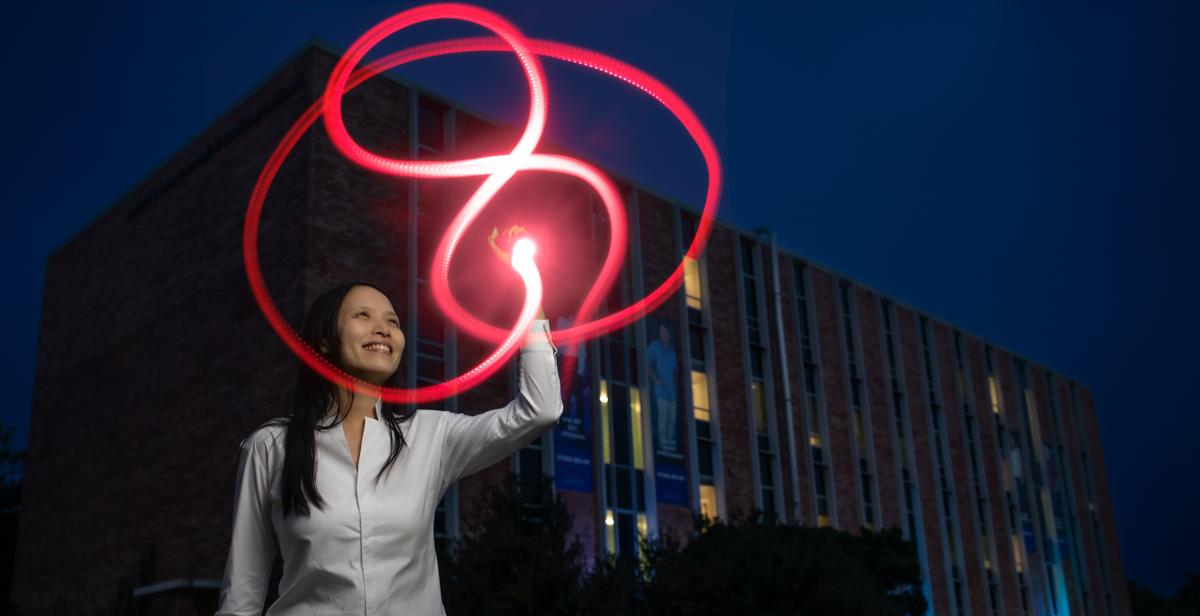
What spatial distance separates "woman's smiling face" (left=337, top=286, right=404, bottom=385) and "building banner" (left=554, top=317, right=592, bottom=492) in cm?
2585

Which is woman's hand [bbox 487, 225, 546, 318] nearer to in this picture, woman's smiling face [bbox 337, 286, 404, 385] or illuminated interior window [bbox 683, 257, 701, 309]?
woman's smiling face [bbox 337, 286, 404, 385]

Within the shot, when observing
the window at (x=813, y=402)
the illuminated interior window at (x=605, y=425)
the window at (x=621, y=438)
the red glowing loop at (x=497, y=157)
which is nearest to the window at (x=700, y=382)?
the window at (x=621, y=438)

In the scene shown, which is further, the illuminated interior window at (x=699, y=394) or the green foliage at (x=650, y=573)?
the illuminated interior window at (x=699, y=394)

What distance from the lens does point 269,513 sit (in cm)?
320

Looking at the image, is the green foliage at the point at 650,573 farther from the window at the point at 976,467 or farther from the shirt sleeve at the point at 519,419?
the window at the point at 976,467

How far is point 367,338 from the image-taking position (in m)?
3.33

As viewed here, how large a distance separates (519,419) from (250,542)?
84 centimetres

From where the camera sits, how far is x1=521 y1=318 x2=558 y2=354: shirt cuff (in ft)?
10.7

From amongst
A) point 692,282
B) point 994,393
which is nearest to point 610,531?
point 692,282

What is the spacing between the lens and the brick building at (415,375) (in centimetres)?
2667

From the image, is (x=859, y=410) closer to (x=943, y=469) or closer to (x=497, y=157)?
(x=943, y=469)

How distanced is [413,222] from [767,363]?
57.4ft

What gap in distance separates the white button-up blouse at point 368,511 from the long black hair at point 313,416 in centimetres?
3

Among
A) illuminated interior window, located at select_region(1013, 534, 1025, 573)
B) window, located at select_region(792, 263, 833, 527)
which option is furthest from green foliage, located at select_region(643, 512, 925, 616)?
illuminated interior window, located at select_region(1013, 534, 1025, 573)
